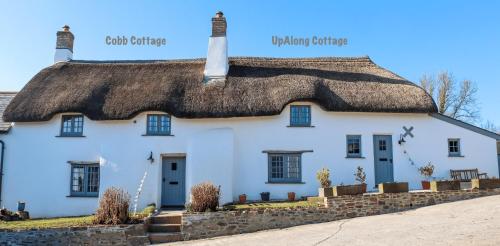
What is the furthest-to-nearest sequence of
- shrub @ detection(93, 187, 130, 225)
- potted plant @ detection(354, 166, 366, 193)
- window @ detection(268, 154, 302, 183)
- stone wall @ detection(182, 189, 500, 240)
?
window @ detection(268, 154, 302, 183), potted plant @ detection(354, 166, 366, 193), stone wall @ detection(182, 189, 500, 240), shrub @ detection(93, 187, 130, 225)

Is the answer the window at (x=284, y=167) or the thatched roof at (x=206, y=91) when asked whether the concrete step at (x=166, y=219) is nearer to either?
the thatched roof at (x=206, y=91)

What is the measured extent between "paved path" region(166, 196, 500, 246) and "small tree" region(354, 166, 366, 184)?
9.62 feet

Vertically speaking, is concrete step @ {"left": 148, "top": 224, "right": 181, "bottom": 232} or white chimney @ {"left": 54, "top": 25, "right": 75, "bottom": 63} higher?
white chimney @ {"left": 54, "top": 25, "right": 75, "bottom": 63}

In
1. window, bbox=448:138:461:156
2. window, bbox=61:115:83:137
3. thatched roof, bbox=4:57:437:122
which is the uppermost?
thatched roof, bbox=4:57:437:122

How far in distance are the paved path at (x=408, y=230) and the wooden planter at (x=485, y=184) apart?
0.53 m

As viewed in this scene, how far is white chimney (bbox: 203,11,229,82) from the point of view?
16.1 m

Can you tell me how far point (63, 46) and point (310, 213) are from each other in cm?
1399

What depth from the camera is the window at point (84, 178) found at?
49.0ft

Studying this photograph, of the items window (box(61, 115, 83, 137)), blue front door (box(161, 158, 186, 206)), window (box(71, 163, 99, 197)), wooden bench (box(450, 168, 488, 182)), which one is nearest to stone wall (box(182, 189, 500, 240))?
wooden bench (box(450, 168, 488, 182))

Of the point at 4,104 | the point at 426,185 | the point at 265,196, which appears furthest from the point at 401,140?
the point at 4,104

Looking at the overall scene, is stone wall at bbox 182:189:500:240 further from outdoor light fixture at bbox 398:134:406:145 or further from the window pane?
the window pane

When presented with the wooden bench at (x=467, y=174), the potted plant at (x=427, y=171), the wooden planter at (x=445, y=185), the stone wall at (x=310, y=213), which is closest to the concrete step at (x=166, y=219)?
the stone wall at (x=310, y=213)

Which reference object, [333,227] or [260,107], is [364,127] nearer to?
[260,107]

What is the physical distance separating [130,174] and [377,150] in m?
9.18
